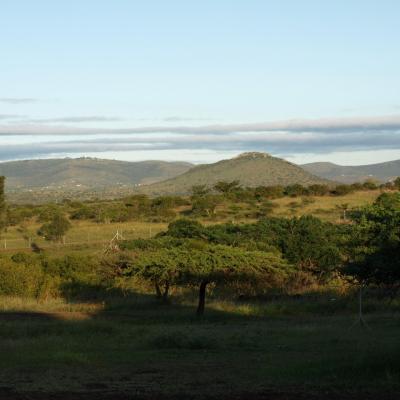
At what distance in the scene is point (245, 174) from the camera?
522ft

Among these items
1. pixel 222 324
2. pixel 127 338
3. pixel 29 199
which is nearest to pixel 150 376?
pixel 127 338

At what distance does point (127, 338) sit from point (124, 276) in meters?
10.7

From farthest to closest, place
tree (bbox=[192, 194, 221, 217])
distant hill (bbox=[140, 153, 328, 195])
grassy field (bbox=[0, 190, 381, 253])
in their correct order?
1. distant hill (bbox=[140, 153, 328, 195])
2. tree (bbox=[192, 194, 221, 217])
3. grassy field (bbox=[0, 190, 381, 253])

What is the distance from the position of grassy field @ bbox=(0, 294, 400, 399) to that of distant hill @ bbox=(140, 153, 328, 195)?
117 metres

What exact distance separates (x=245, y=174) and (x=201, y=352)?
141627 mm

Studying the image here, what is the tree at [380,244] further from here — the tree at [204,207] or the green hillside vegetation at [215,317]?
the tree at [204,207]

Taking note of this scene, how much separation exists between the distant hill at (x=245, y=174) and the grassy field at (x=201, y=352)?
116605 millimetres

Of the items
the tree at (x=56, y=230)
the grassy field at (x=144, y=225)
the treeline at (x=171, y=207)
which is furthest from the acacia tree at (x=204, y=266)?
the treeline at (x=171, y=207)

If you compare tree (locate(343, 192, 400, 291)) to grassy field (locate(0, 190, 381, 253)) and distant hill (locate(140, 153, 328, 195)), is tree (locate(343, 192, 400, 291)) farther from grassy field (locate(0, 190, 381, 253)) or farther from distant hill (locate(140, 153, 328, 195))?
distant hill (locate(140, 153, 328, 195))

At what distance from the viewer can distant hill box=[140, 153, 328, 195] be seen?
5930 inches

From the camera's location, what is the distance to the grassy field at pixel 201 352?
13.1 metres

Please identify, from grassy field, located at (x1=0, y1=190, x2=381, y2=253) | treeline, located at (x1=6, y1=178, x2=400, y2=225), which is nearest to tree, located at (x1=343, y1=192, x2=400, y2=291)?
grassy field, located at (x1=0, y1=190, x2=381, y2=253)

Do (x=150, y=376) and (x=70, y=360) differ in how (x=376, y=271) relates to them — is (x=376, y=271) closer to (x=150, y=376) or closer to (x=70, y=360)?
(x=150, y=376)

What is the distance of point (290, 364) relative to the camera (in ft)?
51.6
